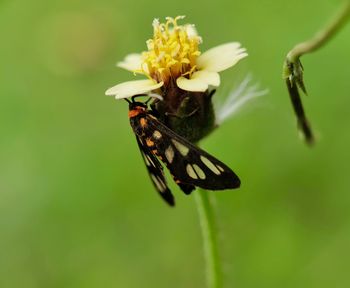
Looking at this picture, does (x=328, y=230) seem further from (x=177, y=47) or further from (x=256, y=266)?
(x=177, y=47)

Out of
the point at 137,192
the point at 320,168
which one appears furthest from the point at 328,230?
the point at 137,192

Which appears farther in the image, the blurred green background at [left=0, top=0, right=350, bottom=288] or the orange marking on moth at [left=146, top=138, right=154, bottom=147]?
the blurred green background at [left=0, top=0, right=350, bottom=288]

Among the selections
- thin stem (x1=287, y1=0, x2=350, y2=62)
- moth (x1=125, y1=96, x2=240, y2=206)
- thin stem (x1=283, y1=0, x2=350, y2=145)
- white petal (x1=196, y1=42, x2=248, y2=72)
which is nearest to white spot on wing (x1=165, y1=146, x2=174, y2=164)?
moth (x1=125, y1=96, x2=240, y2=206)

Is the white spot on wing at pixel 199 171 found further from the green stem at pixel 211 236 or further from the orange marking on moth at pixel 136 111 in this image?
the orange marking on moth at pixel 136 111

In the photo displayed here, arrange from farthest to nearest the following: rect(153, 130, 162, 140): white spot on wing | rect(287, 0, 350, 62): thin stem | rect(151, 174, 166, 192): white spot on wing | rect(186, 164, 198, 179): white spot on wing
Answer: rect(151, 174, 166, 192): white spot on wing, rect(153, 130, 162, 140): white spot on wing, rect(186, 164, 198, 179): white spot on wing, rect(287, 0, 350, 62): thin stem

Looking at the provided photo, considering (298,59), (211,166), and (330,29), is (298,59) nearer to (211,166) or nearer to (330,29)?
(330,29)

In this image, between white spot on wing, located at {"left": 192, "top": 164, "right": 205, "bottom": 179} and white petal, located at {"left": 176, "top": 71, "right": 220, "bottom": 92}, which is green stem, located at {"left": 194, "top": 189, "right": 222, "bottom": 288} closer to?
white spot on wing, located at {"left": 192, "top": 164, "right": 205, "bottom": 179}

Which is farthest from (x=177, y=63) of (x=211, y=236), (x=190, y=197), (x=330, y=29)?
(x=190, y=197)

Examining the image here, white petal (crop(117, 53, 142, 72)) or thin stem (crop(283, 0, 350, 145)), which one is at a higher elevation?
white petal (crop(117, 53, 142, 72))

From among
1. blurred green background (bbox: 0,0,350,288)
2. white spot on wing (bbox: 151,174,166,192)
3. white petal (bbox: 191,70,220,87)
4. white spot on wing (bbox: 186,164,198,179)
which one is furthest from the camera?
blurred green background (bbox: 0,0,350,288)
